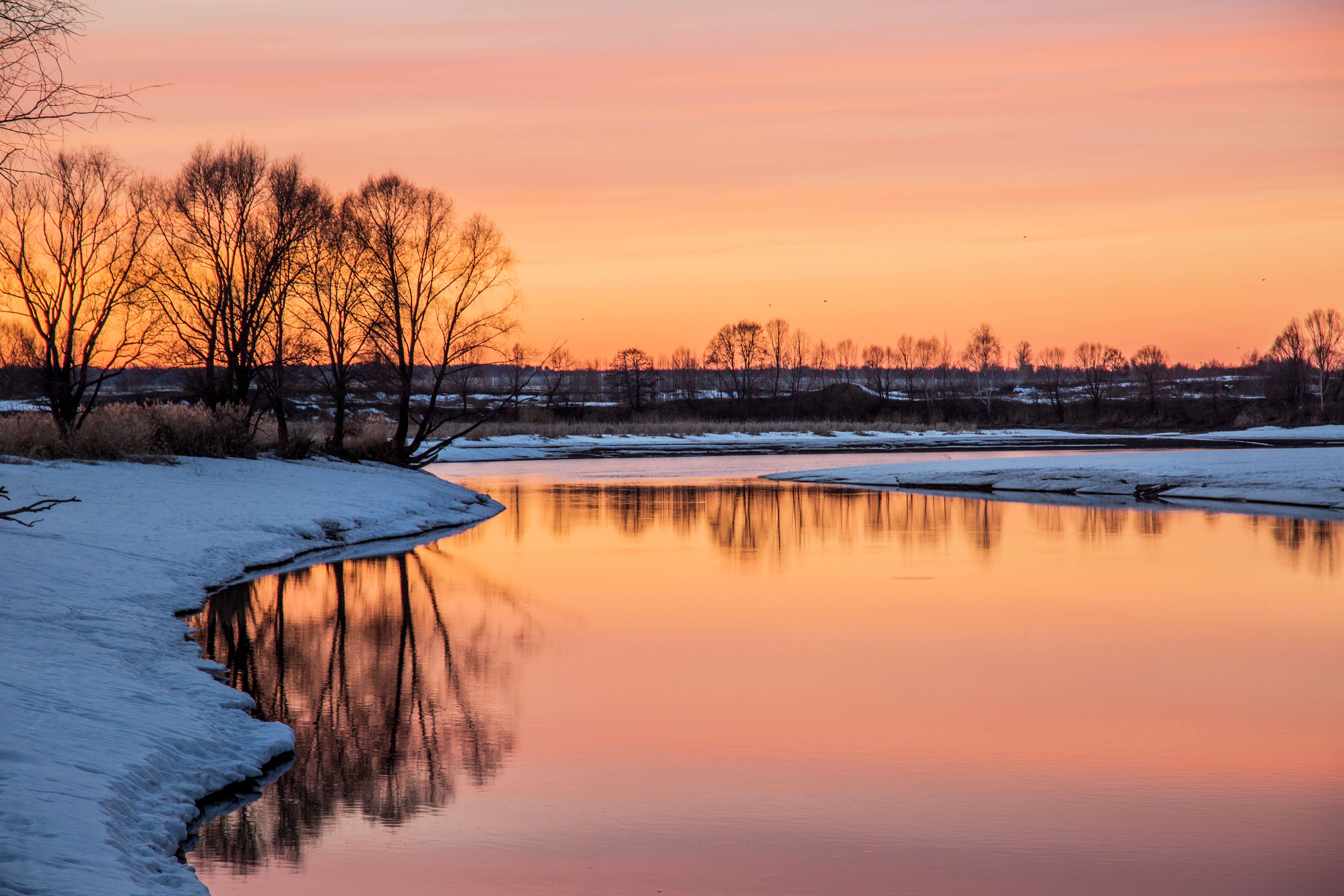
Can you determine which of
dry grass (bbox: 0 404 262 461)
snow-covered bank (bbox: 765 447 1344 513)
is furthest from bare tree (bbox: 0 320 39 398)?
snow-covered bank (bbox: 765 447 1344 513)

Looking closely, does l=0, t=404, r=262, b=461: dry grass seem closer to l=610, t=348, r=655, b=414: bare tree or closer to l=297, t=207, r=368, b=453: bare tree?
l=297, t=207, r=368, b=453: bare tree

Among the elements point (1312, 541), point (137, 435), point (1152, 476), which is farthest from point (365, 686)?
point (1152, 476)

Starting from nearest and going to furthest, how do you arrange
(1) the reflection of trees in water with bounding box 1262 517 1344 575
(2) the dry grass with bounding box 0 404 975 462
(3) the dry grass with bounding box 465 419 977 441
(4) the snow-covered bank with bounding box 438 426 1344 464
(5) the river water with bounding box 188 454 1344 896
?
(5) the river water with bounding box 188 454 1344 896 → (1) the reflection of trees in water with bounding box 1262 517 1344 575 → (2) the dry grass with bounding box 0 404 975 462 → (4) the snow-covered bank with bounding box 438 426 1344 464 → (3) the dry grass with bounding box 465 419 977 441

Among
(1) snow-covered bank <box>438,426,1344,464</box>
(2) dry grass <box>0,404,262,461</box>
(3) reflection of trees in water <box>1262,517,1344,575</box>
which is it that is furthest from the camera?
(1) snow-covered bank <box>438,426,1344,464</box>

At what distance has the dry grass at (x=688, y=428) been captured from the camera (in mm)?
71062

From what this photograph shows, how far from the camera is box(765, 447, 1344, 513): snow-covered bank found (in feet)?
89.2

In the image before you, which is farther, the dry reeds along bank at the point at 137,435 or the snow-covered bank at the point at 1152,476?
the snow-covered bank at the point at 1152,476

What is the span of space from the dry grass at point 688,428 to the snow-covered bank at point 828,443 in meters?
0.69

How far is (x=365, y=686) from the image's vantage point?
9461 mm

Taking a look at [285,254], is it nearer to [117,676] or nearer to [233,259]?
[233,259]

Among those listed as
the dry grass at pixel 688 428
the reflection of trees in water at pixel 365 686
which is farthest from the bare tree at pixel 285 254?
the dry grass at pixel 688 428

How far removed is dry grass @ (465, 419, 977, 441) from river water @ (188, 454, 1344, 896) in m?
53.5

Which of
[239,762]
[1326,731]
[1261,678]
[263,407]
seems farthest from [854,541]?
[263,407]

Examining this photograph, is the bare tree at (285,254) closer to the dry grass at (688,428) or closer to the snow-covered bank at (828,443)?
the snow-covered bank at (828,443)
